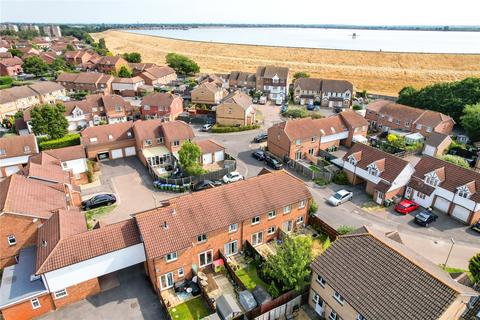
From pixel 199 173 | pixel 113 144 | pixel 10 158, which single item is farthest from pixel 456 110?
pixel 10 158

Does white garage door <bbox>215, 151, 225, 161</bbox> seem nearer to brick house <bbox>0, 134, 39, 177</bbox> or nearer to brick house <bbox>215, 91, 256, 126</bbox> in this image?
brick house <bbox>215, 91, 256, 126</bbox>

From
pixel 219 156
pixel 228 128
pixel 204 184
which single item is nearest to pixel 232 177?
pixel 204 184

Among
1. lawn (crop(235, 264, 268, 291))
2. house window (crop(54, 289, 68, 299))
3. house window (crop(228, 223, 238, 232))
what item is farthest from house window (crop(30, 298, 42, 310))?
house window (crop(228, 223, 238, 232))

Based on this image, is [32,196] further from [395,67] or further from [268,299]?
[395,67]

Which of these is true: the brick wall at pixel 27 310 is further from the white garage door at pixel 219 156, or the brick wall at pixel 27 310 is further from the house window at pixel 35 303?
the white garage door at pixel 219 156

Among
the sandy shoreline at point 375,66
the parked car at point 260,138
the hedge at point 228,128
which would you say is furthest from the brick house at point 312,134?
the sandy shoreline at point 375,66
